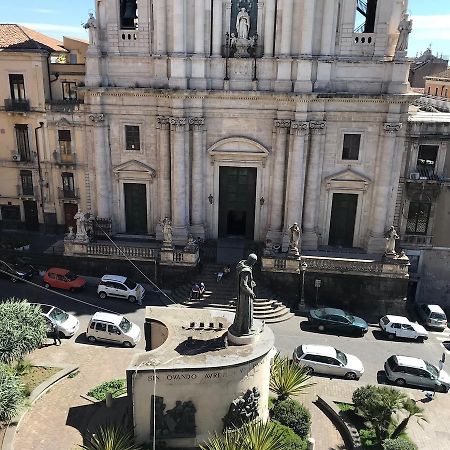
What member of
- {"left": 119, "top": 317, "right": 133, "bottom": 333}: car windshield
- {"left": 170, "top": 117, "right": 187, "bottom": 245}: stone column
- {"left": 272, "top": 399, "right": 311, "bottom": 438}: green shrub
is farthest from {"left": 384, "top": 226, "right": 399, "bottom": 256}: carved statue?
{"left": 119, "top": 317, "right": 133, "bottom": 333}: car windshield

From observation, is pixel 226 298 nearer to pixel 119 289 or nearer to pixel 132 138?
pixel 119 289

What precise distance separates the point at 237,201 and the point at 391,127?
39.9 ft

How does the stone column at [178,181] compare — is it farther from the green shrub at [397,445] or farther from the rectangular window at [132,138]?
the green shrub at [397,445]

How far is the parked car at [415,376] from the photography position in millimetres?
26984

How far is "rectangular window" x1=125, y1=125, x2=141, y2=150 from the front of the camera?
37531 mm

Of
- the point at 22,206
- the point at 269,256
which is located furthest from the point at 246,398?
the point at 22,206

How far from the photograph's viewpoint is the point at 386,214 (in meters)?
36.5

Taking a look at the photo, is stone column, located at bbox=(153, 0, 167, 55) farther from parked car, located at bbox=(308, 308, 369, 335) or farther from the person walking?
parked car, located at bbox=(308, 308, 369, 335)

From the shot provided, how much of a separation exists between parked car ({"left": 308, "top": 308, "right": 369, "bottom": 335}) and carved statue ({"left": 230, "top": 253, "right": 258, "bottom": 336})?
1191 cm

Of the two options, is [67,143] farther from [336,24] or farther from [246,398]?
[246,398]

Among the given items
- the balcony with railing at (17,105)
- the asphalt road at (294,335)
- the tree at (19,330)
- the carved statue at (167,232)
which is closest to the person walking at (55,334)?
the asphalt road at (294,335)

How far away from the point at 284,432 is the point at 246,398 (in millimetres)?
2416

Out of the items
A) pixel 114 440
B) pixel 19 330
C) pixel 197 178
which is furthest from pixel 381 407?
pixel 197 178

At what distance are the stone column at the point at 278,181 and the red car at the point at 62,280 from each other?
1403 centimetres
